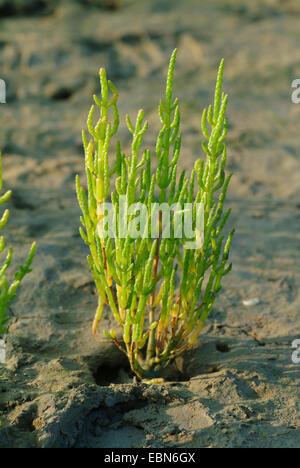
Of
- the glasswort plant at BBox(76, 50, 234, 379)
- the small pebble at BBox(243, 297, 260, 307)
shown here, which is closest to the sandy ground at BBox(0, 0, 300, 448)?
the small pebble at BBox(243, 297, 260, 307)

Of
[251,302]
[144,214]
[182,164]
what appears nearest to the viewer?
[144,214]

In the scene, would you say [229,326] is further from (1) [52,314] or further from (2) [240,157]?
(2) [240,157]

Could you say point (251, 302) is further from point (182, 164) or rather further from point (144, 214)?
point (182, 164)

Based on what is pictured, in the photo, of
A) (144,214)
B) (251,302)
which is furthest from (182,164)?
(144,214)

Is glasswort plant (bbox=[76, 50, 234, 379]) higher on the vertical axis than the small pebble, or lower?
higher

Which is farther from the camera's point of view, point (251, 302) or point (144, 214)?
point (251, 302)

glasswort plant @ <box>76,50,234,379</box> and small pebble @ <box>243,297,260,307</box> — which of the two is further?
small pebble @ <box>243,297,260,307</box>

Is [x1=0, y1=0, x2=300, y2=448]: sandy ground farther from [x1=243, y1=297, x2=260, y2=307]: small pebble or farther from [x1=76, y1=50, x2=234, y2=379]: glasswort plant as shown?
[x1=76, y1=50, x2=234, y2=379]: glasswort plant

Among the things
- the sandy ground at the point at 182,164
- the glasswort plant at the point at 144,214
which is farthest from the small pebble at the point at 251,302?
the glasswort plant at the point at 144,214

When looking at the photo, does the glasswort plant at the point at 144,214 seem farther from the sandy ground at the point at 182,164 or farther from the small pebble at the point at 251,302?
the small pebble at the point at 251,302
